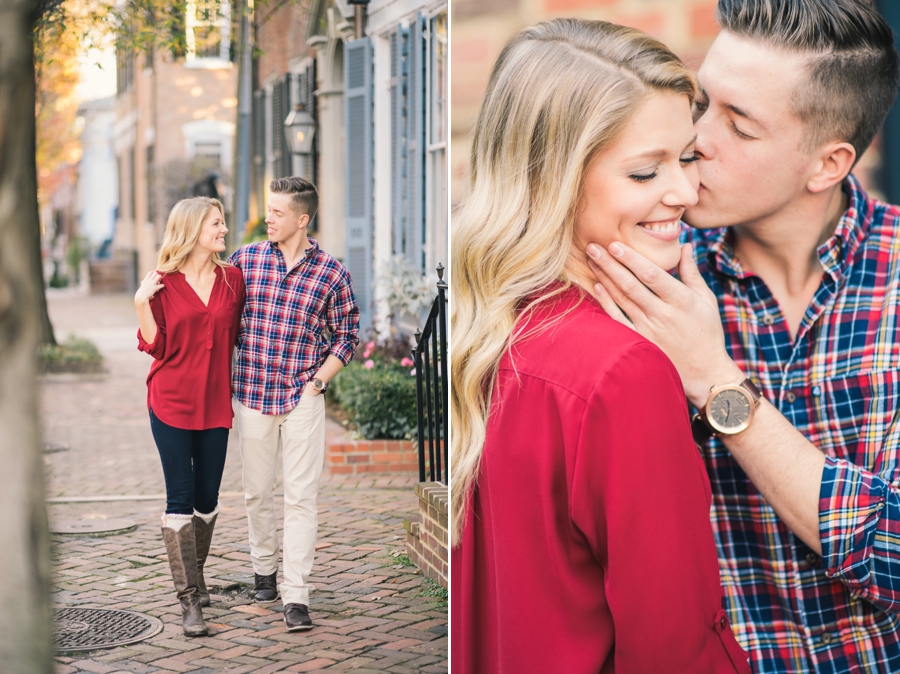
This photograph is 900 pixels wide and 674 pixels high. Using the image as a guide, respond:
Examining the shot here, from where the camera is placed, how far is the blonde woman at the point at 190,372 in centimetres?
211

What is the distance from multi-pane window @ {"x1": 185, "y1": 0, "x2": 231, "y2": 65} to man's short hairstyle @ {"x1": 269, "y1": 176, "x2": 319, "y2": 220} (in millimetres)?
375

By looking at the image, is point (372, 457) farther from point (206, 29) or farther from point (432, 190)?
point (206, 29)

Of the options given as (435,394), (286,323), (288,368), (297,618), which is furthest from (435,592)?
(286,323)

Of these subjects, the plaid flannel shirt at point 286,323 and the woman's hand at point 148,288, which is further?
the plaid flannel shirt at point 286,323

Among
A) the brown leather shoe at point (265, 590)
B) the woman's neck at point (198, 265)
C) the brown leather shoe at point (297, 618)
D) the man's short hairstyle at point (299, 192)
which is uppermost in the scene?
the man's short hairstyle at point (299, 192)

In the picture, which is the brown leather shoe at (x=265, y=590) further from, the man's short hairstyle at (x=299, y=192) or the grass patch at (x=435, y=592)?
the man's short hairstyle at (x=299, y=192)

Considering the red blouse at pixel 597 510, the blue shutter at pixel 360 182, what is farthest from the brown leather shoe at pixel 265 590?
the red blouse at pixel 597 510

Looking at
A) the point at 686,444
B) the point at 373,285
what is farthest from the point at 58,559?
the point at 686,444

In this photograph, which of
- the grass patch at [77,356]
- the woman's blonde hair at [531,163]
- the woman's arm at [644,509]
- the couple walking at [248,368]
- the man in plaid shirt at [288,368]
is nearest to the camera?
the woman's arm at [644,509]

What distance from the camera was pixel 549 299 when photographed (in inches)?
59.6

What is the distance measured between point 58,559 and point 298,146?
1243 millimetres

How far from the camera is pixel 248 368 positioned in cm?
225

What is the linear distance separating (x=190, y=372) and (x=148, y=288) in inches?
8.8

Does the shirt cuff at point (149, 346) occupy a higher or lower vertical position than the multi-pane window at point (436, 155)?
lower
